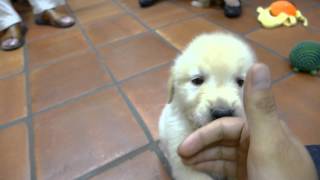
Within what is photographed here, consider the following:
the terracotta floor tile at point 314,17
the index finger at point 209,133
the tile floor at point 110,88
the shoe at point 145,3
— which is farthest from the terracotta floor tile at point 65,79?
the terracotta floor tile at point 314,17

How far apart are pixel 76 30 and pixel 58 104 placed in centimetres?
96

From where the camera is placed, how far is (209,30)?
219 cm

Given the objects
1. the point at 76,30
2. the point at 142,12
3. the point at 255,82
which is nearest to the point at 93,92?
the point at 76,30

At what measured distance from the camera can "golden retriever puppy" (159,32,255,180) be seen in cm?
93

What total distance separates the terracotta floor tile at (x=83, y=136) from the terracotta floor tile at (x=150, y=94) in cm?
6

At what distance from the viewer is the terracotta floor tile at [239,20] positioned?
7.12 ft

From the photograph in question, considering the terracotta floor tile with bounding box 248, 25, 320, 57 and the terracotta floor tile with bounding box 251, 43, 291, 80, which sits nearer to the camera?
the terracotta floor tile with bounding box 251, 43, 291, 80

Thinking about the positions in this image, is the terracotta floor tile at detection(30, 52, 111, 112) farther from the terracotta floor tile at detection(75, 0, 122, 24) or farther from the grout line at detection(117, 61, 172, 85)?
the terracotta floor tile at detection(75, 0, 122, 24)

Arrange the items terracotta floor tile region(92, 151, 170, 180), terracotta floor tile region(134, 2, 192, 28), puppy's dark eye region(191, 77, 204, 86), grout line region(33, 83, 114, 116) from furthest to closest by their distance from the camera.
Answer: terracotta floor tile region(134, 2, 192, 28) → grout line region(33, 83, 114, 116) → terracotta floor tile region(92, 151, 170, 180) → puppy's dark eye region(191, 77, 204, 86)

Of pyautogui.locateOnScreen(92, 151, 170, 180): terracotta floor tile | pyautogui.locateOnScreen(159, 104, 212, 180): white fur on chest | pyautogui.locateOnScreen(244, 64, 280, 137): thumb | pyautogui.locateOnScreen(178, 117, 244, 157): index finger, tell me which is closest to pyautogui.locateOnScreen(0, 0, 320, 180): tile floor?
pyautogui.locateOnScreen(92, 151, 170, 180): terracotta floor tile

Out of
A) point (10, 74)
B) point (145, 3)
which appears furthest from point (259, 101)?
point (145, 3)

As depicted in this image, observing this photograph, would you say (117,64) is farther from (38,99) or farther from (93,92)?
(38,99)

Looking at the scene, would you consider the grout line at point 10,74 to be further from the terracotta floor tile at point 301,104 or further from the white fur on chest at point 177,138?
the terracotta floor tile at point 301,104

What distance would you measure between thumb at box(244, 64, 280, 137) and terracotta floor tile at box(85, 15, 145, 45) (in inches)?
67.0
